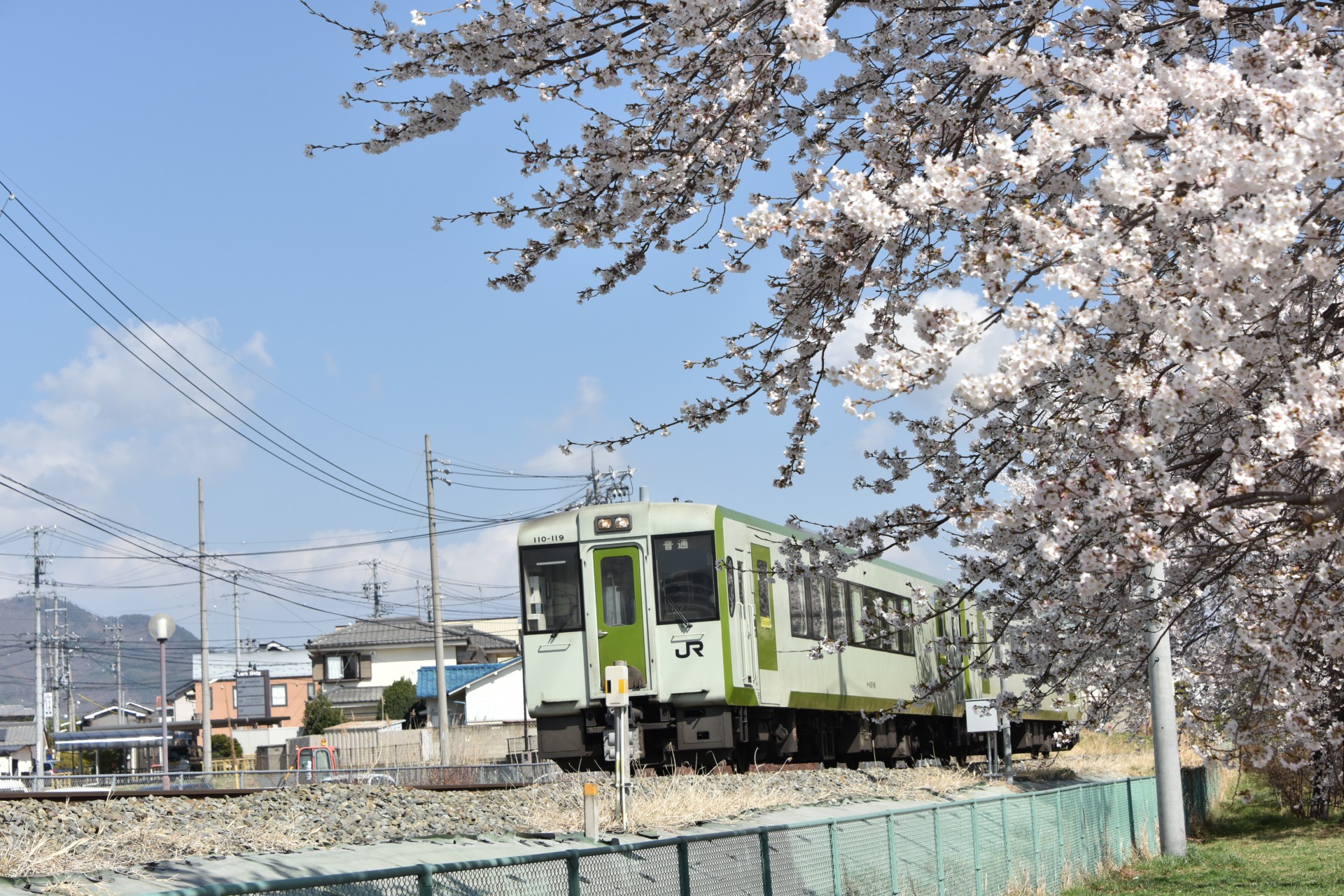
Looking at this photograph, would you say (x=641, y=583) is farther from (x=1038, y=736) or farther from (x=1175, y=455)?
(x=1038, y=736)

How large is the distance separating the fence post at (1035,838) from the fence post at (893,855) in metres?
3.13

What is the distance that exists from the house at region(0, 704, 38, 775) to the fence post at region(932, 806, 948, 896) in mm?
40228

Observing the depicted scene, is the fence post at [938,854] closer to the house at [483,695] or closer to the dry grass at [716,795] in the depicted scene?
the dry grass at [716,795]

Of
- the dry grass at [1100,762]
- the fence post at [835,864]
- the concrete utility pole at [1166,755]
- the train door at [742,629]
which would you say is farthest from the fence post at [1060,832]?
the fence post at [835,864]

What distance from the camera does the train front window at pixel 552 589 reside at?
15180 mm

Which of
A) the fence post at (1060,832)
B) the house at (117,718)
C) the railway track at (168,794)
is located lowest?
the house at (117,718)

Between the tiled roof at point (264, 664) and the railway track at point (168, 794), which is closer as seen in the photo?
the railway track at point (168, 794)

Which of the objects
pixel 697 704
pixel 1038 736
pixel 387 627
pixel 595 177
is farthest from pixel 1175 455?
pixel 387 627

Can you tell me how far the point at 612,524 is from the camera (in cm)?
1512

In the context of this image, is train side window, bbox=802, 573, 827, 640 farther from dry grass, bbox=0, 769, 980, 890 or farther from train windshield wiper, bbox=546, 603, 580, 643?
train windshield wiper, bbox=546, 603, 580, 643

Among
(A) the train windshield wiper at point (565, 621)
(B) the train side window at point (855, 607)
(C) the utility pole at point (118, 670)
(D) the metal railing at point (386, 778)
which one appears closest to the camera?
(A) the train windshield wiper at point (565, 621)

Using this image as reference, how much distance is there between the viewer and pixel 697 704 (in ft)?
48.1

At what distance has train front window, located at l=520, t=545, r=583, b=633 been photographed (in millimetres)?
15180

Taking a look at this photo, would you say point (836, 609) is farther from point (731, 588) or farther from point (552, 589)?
point (552, 589)
